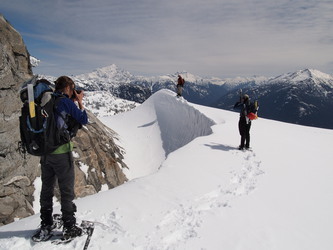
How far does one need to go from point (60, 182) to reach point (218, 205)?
4260 mm

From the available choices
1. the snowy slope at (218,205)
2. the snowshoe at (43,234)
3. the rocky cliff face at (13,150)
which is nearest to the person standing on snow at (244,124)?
the snowy slope at (218,205)

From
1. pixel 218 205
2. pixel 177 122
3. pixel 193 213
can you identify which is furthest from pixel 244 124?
pixel 177 122

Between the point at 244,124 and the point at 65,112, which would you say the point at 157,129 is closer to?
the point at 244,124

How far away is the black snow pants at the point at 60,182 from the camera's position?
4984 millimetres

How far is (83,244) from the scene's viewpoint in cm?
500

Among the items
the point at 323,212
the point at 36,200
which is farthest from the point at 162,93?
the point at 323,212

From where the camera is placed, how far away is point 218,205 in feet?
22.8

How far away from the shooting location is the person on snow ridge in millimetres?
4922

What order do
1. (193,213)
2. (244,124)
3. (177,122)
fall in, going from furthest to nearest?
(177,122)
(244,124)
(193,213)

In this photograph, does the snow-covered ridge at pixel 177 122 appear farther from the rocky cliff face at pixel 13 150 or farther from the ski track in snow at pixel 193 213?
the ski track in snow at pixel 193 213

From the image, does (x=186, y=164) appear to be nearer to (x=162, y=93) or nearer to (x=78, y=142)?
(x=78, y=142)

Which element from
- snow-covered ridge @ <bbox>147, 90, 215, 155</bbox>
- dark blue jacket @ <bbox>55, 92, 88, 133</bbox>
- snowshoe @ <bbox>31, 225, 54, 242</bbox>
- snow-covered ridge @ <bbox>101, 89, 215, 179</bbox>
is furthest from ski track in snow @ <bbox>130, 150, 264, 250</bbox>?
snow-covered ridge @ <bbox>147, 90, 215, 155</bbox>

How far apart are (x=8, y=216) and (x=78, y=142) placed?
7956mm

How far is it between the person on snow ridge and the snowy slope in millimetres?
381
